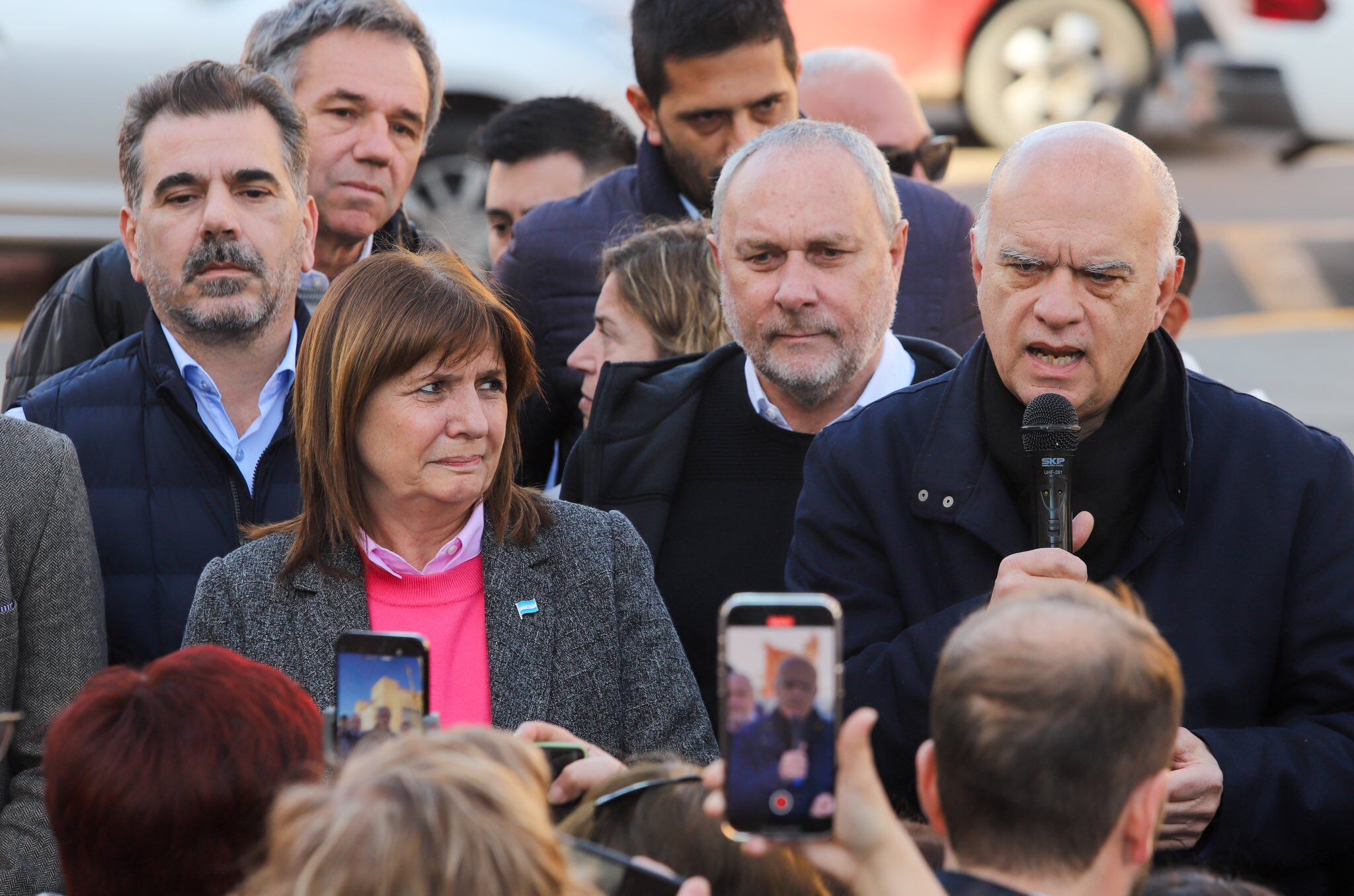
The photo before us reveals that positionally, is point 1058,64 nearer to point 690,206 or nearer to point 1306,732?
point 690,206

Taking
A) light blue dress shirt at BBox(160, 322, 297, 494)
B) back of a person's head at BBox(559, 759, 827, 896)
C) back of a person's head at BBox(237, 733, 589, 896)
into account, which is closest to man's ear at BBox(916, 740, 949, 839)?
back of a person's head at BBox(559, 759, 827, 896)

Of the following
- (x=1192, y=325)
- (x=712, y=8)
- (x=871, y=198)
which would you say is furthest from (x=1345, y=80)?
(x=871, y=198)

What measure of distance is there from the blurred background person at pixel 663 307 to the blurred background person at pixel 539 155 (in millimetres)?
1490

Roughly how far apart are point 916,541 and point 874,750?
0.38m

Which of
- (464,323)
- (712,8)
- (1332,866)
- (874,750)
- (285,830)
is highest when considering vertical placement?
(712,8)

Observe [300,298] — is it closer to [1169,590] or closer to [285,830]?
[1169,590]

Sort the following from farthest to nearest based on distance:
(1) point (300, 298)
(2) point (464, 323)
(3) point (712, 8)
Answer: (3) point (712, 8), (1) point (300, 298), (2) point (464, 323)

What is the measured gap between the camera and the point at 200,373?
3.62 metres

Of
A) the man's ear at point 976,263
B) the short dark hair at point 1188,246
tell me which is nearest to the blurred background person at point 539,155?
the short dark hair at point 1188,246

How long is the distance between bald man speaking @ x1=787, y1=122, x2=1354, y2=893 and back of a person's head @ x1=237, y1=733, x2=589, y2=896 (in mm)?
1188

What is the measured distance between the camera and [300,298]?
416cm

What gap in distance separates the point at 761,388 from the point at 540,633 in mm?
930

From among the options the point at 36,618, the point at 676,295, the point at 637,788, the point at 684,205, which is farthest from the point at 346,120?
the point at 637,788

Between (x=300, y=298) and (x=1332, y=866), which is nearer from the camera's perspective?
(x=1332, y=866)
